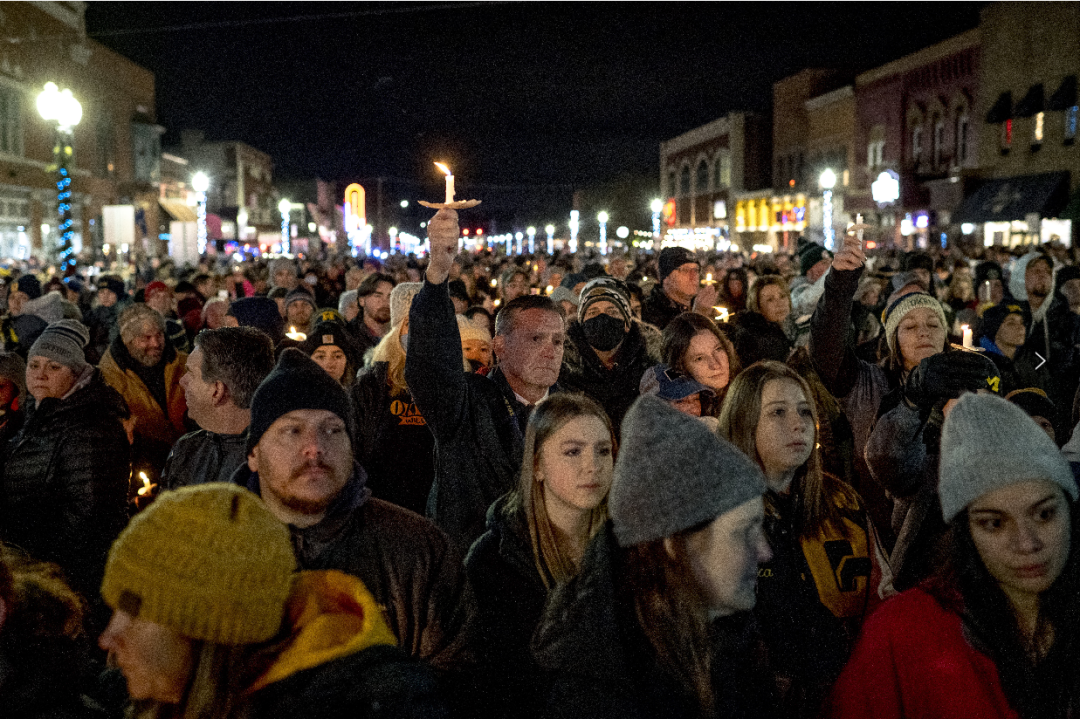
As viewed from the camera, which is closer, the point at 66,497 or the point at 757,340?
the point at 66,497

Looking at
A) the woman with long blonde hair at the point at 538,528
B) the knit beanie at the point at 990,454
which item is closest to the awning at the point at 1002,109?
the woman with long blonde hair at the point at 538,528

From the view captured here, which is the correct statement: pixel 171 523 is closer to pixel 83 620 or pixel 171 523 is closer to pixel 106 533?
pixel 83 620

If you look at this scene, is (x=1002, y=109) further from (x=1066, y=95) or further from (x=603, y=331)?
(x=603, y=331)

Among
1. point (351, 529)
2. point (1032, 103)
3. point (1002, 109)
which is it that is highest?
point (1002, 109)

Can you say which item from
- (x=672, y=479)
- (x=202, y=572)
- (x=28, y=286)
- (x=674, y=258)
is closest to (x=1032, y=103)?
(x=674, y=258)

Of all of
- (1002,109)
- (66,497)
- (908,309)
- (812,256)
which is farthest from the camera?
(1002,109)

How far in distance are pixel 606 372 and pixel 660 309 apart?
256 centimetres

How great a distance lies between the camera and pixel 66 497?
475 cm

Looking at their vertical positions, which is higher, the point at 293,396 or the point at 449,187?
the point at 449,187

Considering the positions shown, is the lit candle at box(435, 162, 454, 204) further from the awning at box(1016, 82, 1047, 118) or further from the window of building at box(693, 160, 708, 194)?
the window of building at box(693, 160, 708, 194)

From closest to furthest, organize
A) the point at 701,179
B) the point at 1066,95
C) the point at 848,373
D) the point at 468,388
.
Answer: the point at 468,388, the point at 848,373, the point at 1066,95, the point at 701,179

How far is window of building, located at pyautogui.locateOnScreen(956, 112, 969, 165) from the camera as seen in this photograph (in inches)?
1654

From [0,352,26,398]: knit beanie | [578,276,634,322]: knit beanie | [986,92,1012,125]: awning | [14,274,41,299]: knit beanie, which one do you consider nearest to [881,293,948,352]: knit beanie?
[578,276,634,322]: knit beanie

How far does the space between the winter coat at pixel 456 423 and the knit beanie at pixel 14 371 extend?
293cm
